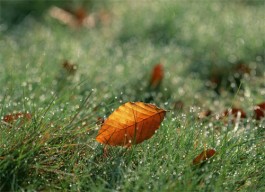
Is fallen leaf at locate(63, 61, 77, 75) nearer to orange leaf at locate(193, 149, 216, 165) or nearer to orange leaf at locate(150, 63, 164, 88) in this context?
orange leaf at locate(150, 63, 164, 88)

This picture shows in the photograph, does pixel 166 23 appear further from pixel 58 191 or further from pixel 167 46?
pixel 58 191

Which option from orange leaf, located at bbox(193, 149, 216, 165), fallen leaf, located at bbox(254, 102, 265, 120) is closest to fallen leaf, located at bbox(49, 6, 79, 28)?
fallen leaf, located at bbox(254, 102, 265, 120)

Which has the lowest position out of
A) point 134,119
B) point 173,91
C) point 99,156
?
point 173,91

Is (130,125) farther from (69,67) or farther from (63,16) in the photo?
(63,16)

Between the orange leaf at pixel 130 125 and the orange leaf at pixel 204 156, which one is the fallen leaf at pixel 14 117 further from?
the orange leaf at pixel 204 156

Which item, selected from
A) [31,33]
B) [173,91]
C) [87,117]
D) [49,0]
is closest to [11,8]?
[49,0]

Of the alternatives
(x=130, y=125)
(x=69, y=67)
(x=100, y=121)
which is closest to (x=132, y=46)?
(x=69, y=67)

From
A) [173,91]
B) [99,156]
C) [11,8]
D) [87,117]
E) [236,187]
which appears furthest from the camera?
[11,8]
